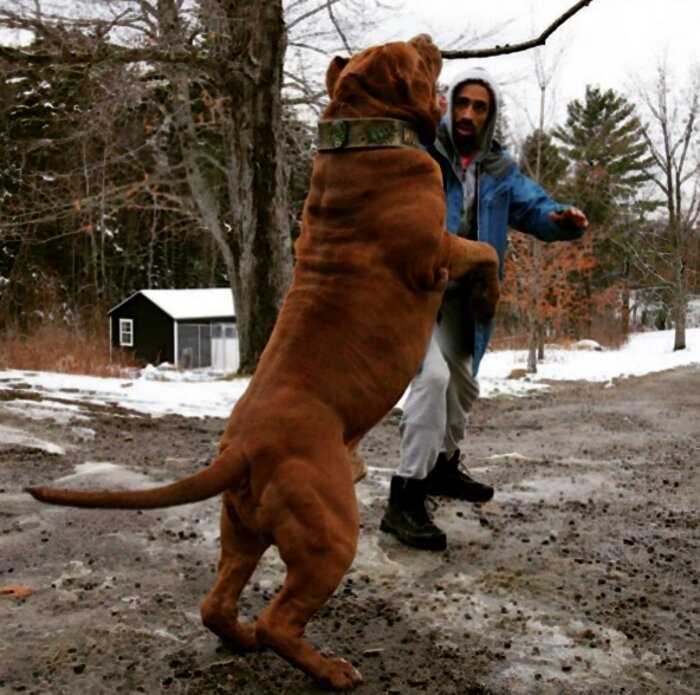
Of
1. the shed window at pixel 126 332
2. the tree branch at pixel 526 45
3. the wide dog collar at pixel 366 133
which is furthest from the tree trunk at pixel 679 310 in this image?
the wide dog collar at pixel 366 133

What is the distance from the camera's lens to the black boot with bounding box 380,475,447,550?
3.41 m

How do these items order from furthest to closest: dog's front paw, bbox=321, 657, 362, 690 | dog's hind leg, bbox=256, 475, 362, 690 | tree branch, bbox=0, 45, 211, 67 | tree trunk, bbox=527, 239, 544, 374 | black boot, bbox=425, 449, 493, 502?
tree trunk, bbox=527, 239, 544, 374, tree branch, bbox=0, 45, 211, 67, black boot, bbox=425, 449, 493, 502, dog's front paw, bbox=321, 657, 362, 690, dog's hind leg, bbox=256, 475, 362, 690

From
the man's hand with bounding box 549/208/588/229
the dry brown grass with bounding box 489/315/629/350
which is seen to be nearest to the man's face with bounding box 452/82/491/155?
the man's hand with bounding box 549/208/588/229

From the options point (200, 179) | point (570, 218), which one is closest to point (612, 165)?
point (200, 179)

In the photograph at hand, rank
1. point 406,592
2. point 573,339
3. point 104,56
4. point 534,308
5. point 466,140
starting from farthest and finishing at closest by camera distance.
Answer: point 573,339 → point 534,308 → point 104,56 → point 466,140 → point 406,592

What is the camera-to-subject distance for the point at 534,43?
2.70 m

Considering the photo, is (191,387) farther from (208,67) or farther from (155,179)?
(155,179)

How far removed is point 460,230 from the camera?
3.65 meters

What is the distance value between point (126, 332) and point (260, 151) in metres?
17.2

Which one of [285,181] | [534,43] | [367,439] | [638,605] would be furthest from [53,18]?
[638,605]

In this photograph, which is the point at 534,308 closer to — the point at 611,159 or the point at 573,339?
the point at 573,339

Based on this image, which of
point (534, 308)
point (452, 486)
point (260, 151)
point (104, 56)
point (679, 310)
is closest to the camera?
point (452, 486)

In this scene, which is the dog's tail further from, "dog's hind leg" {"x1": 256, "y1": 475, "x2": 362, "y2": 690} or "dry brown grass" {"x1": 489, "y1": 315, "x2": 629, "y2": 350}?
Answer: "dry brown grass" {"x1": 489, "y1": 315, "x2": 629, "y2": 350}

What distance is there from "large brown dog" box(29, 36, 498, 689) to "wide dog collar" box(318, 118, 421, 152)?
0.03 metres
